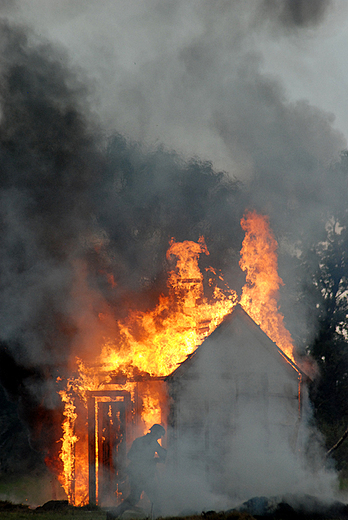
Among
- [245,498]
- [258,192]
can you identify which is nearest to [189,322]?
[245,498]

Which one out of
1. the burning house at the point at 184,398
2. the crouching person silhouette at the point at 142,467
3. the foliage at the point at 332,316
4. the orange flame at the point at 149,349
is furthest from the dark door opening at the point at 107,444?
the foliage at the point at 332,316

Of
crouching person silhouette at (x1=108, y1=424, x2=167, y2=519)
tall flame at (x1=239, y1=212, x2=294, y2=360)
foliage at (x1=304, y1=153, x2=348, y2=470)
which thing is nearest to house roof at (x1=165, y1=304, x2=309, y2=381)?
crouching person silhouette at (x1=108, y1=424, x2=167, y2=519)

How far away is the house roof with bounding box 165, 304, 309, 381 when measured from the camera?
16.6 m

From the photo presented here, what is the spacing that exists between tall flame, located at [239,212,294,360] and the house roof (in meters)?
5.71

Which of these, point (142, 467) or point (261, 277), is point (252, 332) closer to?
point (142, 467)

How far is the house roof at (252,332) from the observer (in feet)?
54.4

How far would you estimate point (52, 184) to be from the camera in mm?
24141

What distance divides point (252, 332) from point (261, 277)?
8.01m

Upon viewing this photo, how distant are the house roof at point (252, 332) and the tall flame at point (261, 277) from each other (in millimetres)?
5706

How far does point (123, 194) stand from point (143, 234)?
269 centimetres

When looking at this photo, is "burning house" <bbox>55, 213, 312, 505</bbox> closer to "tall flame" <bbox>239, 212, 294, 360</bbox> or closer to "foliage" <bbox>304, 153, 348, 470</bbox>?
"tall flame" <bbox>239, 212, 294, 360</bbox>

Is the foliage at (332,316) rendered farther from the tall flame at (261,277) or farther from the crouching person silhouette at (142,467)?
the crouching person silhouette at (142,467)

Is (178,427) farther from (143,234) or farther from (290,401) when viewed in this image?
(143,234)

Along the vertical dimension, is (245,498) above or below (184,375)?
below
